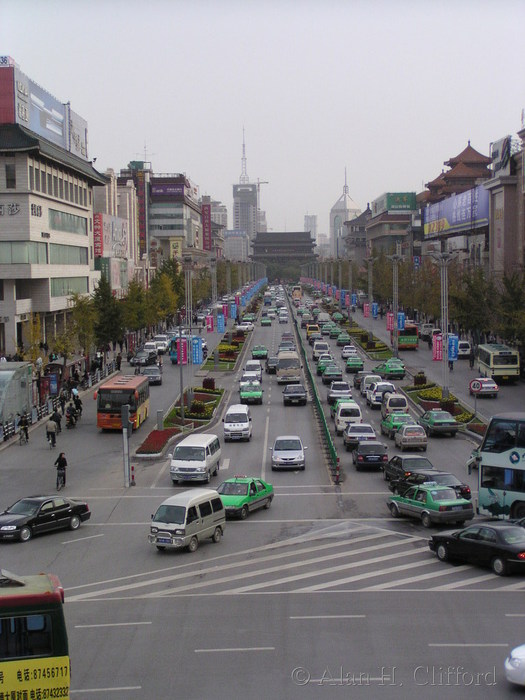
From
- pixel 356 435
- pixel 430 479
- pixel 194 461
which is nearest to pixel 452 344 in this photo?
pixel 356 435

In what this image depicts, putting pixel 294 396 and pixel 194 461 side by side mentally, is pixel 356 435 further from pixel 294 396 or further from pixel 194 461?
pixel 294 396

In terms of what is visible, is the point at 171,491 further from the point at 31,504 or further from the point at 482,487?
the point at 482,487

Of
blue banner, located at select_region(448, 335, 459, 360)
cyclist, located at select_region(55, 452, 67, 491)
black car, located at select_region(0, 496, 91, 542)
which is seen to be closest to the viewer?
black car, located at select_region(0, 496, 91, 542)

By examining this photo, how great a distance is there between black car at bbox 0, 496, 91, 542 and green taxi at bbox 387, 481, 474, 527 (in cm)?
983

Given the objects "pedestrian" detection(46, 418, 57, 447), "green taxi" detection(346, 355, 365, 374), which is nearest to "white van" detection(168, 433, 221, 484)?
"pedestrian" detection(46, 418, 57, 447)

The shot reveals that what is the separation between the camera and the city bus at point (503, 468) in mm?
27391

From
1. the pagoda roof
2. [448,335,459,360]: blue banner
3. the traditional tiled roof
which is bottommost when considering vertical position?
[448,335,459,360]: blue banner

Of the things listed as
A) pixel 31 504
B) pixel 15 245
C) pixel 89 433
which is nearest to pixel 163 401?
pixel 89 433

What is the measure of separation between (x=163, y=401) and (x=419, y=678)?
4203 centimetres

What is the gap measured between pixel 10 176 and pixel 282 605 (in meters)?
58.2

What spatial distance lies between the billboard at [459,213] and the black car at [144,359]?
44.4 metres

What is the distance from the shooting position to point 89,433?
46.2 meters

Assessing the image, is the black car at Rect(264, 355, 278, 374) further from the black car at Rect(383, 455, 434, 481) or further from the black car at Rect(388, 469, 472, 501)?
the black car at Rect(388, 469, 472, 501)

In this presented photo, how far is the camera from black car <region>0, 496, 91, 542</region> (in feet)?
86.7
